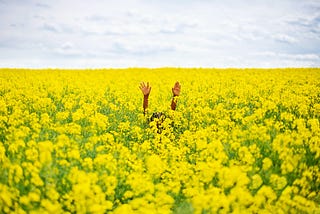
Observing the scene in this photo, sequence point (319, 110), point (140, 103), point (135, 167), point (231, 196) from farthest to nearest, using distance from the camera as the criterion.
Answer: point (140, 103) < point (319, 110) < point (135, 167) < point (231, 196)

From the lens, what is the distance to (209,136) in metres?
7.36

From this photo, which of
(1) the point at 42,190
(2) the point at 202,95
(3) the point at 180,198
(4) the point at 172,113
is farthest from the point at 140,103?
(1) the point at 42,190

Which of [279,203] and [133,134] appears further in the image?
[133,134]

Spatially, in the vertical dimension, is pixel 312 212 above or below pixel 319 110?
below

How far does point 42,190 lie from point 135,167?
1.46 metres

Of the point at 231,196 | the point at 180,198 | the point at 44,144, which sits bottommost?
the point at 180,198

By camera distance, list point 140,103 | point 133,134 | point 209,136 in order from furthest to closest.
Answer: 1. point 140,103
2. point 133,134
3. point 209,136

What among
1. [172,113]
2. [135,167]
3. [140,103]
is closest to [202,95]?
[140,103]

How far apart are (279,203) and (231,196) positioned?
61cm

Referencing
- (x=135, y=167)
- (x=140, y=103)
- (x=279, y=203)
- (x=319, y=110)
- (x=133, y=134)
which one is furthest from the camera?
(x=140, y=103)

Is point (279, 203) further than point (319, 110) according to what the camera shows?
No

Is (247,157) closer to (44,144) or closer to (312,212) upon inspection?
(312,212)

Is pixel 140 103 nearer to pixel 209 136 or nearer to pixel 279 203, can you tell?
pixel 209 136

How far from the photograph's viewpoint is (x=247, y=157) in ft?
17.4
